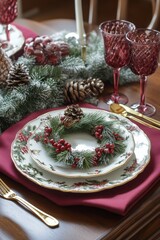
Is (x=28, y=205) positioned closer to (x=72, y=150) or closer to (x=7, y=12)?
(x=72, y=150)

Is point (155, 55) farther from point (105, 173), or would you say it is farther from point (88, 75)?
point (105, 173)

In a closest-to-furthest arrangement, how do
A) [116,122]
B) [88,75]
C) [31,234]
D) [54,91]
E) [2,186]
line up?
1. [31,234]
2. [2,186]
3. [116,122]
4. [54,91]
5. [88,75]

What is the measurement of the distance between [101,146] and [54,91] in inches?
9.4

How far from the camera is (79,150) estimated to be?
3.28ft

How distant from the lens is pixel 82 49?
134 centimetres

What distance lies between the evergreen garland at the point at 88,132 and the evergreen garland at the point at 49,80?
10cm

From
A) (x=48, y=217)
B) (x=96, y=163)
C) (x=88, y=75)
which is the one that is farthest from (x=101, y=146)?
(x=88, y=75)

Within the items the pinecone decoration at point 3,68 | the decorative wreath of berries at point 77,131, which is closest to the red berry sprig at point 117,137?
the decorative wreath of berries at point 77,131

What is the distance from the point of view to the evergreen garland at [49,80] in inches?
44.5

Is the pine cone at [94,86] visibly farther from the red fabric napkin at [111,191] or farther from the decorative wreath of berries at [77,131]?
the red fabric napkin at [111,191]

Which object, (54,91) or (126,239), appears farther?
(54,91)

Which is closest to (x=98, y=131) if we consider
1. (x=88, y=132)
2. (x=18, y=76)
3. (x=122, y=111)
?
(x=88, y=132)

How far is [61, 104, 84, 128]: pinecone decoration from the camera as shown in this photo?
3.44ft

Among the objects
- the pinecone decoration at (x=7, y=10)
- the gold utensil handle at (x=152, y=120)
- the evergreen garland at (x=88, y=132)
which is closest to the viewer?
the evergreen garland at (x=88, y=132)
